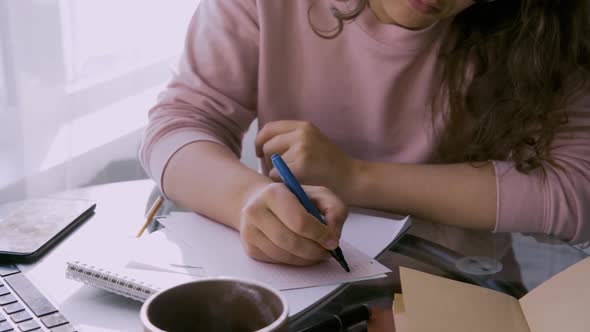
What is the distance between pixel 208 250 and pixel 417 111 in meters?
0.39

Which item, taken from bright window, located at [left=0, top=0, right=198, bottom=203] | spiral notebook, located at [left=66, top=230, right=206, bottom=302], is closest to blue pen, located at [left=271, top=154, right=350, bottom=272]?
spiral notebook, located at [left=66, top=230, right=206, bottom=302]

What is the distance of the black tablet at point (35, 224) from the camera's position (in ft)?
2.10

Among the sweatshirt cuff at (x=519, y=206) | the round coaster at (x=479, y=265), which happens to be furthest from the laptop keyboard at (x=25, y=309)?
the sweatshirt cuff at (x=519, y=206)

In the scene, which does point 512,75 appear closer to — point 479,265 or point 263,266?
point 479,265

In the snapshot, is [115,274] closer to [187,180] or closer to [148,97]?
[187,180]

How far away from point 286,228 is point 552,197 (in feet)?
1.10

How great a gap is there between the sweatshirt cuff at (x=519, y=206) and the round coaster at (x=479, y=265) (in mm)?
102

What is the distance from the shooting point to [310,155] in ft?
2.47

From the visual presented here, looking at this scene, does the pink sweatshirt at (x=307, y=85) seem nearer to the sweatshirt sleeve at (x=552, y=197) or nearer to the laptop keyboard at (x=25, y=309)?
the sweatshirt sleeve at (x=552, y=197)

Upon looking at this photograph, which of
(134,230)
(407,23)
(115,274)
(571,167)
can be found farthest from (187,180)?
(571,167)

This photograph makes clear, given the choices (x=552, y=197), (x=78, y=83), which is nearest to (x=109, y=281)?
(x=552, y=197)

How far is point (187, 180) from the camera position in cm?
76

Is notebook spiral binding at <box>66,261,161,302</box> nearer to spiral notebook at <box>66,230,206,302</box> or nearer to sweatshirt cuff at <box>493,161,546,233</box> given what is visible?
spiral notebook at <box>66,230,206,302</box>

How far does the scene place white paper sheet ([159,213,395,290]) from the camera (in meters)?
0.59
